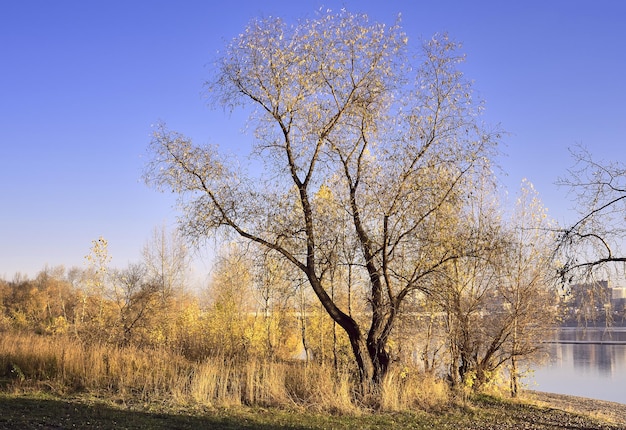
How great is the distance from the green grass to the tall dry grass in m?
0.62

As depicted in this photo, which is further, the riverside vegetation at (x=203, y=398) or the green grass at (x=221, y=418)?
the riverside vegetation at (x=203, y=398)

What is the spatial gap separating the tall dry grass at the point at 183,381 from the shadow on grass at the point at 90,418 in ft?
3.55

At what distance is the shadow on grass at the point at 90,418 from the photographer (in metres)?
8.26

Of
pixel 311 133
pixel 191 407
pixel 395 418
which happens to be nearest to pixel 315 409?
pixel 395 418

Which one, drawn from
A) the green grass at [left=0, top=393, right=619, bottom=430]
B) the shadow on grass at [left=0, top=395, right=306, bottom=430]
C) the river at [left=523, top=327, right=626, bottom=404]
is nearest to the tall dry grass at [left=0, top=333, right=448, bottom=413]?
the green grass at [left=0, top=393, right=619, bottom=430]

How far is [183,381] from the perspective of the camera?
1199 cm

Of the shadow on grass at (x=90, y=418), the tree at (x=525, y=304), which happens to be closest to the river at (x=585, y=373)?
the tree at (x=525, y=304)

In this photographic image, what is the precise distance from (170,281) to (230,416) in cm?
3436

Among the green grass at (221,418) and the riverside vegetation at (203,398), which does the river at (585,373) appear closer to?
the riverside vegetation at (203,398)

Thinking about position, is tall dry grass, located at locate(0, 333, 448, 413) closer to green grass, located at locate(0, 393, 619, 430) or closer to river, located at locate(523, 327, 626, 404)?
green grass, located at locate(0, 393, 619, 430)

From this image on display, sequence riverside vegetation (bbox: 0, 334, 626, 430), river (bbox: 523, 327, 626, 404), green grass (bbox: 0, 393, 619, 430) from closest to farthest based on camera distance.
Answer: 1. green grass (bbox: 0, 393, 619, 430)
2. riverside vegetation (bbox: 0, 334, 626, 430)
3. river (bbox: 523, 327, 626, 404)

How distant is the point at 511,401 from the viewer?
49.1 feet

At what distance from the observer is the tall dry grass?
1137cm

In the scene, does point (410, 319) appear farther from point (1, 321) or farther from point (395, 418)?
point (1, 321)
